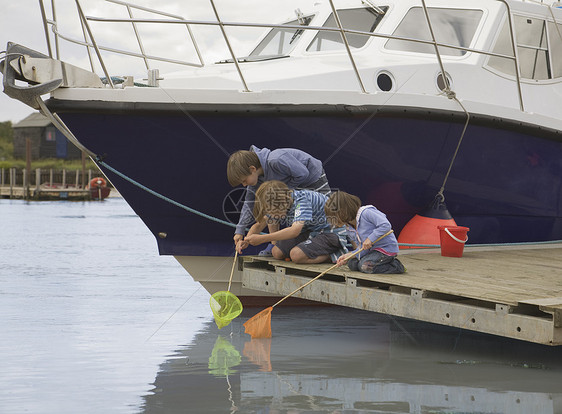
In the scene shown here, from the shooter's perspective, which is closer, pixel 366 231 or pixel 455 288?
pixel 455 288

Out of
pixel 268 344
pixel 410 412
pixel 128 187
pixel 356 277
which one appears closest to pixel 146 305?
pixel 128 187

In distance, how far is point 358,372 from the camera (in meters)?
4.66

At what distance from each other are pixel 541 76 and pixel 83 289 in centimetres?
486

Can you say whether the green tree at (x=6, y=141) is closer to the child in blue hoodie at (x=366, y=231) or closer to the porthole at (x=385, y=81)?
the porthole at (x=385, y=81)

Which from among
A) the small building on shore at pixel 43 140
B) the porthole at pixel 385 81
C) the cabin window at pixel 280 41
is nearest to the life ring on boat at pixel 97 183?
the small building on shore at pixel 43 140

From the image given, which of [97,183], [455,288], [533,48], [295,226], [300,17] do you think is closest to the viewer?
[455,288]

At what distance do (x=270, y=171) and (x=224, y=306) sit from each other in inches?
38.7

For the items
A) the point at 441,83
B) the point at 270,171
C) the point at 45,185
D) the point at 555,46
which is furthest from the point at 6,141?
the point at 270,171

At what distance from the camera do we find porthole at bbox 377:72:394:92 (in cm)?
636

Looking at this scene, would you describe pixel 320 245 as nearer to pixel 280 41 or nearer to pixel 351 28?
pixel 351 28

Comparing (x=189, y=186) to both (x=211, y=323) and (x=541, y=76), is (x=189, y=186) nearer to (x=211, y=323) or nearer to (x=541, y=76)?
(x=211, y=323)

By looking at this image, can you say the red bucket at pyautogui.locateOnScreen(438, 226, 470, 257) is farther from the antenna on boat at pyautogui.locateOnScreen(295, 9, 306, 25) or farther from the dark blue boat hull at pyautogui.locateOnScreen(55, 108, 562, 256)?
the antenna on boat at pyautogui.locateOnScreen(295, 9, 306, 25)

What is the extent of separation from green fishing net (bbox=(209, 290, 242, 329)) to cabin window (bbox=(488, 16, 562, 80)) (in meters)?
2.98

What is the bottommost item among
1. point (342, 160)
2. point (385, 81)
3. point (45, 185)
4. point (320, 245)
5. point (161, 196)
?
point (320, 245)
